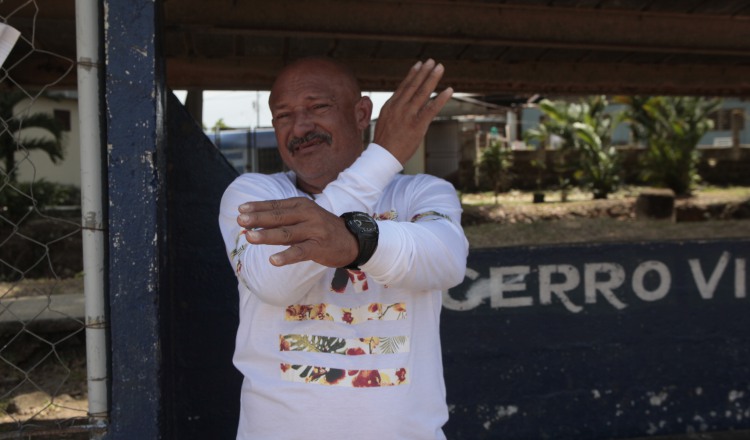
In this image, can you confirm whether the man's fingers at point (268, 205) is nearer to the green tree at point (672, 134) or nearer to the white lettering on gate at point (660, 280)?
the white lettering on gate at point (660, 280)

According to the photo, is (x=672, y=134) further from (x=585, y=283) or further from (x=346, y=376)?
(x=346, y=376)

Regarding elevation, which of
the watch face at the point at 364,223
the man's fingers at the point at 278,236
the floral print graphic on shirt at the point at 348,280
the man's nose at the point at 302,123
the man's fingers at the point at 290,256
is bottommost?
the floral print graphic on shirt at the point at 348,280

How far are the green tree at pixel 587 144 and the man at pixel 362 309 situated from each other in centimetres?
1514

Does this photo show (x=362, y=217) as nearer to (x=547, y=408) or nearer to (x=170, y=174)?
(x=170, y=174)

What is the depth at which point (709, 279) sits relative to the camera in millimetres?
3764

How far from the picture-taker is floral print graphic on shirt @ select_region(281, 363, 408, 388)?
1.63m

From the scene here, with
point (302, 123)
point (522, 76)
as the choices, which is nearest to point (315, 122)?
point (302, 123)

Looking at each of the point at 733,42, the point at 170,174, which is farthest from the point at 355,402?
the point at 733,42

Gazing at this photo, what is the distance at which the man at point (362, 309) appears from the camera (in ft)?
5.09

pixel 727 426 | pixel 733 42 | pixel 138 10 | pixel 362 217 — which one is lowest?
pixel 727 426

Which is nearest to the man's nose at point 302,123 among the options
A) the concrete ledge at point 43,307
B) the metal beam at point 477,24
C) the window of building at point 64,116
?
the metal beam at point 477,24

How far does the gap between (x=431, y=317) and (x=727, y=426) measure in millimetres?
2752

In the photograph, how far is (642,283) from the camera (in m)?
3.72

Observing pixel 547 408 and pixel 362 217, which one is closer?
pixel 362 217
